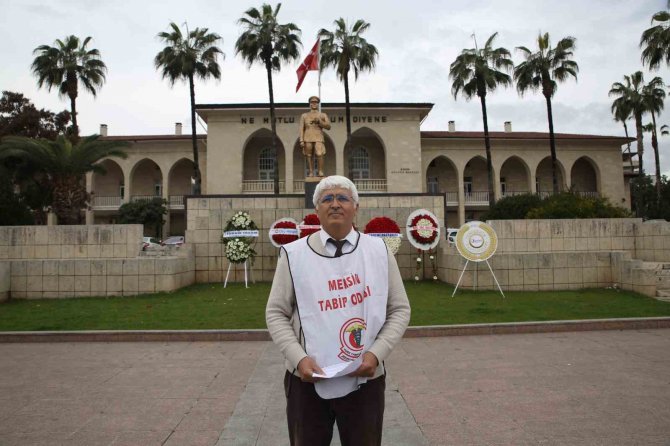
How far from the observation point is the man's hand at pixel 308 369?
207cm

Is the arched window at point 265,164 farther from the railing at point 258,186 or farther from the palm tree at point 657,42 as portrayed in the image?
the palm tree at point 657,42

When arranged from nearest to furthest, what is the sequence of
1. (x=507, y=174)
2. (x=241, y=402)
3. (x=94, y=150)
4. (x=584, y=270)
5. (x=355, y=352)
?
(x=355, y=352) < (x=241, y=402) < (x=584, y=270) < (x=94, y=150) < (x=507, y=174)

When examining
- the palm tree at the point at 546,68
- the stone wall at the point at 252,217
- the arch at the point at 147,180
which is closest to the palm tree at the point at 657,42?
the palm tree at the point at 546,68

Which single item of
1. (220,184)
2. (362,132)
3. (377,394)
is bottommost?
(377,394)

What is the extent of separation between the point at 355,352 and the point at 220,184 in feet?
111

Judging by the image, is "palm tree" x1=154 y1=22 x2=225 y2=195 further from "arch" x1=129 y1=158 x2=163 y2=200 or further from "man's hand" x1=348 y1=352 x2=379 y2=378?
"man's hand" x1=348 y1=352 x2=379 y2=378

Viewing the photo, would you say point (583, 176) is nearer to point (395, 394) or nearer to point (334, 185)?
point (395, 394)

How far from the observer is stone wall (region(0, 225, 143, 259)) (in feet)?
44.1

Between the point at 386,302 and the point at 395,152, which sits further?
the point at 395,152

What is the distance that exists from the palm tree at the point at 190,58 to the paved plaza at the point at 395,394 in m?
24.3

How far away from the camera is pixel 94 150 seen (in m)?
21.2

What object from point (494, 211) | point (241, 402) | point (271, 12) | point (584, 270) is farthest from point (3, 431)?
point (494, 211)

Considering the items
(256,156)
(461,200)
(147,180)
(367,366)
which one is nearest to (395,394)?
(367,366)

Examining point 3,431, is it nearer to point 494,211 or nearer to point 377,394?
point 377,394
